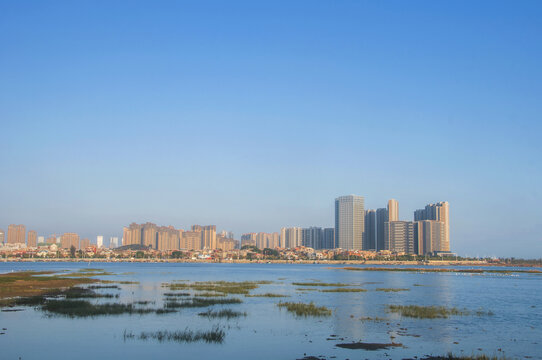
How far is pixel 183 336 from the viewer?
1332 inches

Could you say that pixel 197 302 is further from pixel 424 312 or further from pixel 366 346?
pixel 366 346

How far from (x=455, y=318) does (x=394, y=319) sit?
6.63 metres

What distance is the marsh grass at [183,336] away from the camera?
33.3m

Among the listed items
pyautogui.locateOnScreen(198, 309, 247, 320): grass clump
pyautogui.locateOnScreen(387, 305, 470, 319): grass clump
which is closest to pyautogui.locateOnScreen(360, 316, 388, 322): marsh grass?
pyautogui.locateOnScreen(387, 305, 470, 319): grass clump

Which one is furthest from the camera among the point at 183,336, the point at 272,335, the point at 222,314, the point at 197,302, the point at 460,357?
the point at 197,302

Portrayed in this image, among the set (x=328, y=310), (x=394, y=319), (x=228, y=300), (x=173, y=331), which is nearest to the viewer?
(x=173, y=331)

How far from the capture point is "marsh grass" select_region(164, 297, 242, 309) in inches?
2023

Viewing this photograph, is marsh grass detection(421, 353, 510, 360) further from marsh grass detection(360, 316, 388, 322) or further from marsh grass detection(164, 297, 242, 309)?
marsh grass detection(164, 297, 242, 309)

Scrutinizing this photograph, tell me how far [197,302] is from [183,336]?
2118 centimetres

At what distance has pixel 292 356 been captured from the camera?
2928cm

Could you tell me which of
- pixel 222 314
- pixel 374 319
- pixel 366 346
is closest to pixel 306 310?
pixel 374 319

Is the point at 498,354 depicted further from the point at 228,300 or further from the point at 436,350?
the point at 228,300

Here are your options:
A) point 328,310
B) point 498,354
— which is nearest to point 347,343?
point 498,354

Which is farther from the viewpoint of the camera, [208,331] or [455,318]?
[455,318]
